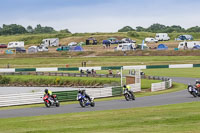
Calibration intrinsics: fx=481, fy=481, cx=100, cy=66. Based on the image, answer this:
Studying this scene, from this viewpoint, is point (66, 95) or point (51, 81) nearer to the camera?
point (66, 95)

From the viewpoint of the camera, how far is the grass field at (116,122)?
69.1 ft

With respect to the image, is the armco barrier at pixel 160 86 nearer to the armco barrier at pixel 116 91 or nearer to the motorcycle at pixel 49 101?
the armco barrier at pixel 116 91

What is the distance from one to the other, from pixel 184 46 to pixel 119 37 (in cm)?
4022

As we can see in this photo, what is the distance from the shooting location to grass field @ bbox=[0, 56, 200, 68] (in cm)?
8756

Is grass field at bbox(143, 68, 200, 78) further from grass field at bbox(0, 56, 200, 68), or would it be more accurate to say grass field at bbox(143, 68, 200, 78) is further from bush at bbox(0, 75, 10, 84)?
bush at bbox(0, 75, 10, 84)

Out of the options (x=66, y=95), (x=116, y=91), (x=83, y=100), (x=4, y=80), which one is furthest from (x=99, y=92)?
(x=4, y=80)

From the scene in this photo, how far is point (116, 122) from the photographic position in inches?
929

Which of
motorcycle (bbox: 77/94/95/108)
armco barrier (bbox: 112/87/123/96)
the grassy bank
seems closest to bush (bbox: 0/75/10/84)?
the grassy bank

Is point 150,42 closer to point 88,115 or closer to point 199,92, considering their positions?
point 199,92

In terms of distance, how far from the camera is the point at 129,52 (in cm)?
10256

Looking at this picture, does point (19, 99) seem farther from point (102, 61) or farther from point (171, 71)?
point (102, 61)

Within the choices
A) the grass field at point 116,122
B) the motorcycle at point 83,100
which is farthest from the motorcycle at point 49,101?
the grass field at point 116,122

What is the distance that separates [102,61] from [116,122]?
69569mm

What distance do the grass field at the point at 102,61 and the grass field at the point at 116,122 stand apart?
58.7 meters
